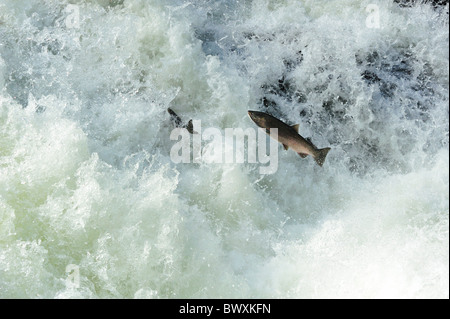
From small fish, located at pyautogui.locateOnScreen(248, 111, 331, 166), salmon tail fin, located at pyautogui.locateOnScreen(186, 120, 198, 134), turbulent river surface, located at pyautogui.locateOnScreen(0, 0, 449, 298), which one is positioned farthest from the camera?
salmon tail fin, located at pyautogui.locateOnScreen(186, 120, 198, 134)

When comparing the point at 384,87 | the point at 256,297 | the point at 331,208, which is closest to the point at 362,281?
the point at 256,297

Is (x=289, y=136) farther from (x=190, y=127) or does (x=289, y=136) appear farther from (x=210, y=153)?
(x=190, y=127)

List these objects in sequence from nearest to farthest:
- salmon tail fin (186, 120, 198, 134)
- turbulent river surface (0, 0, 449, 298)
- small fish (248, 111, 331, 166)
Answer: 1. turbulent river surface (0, 0, 449, 298)
2. small fish (248, 111, 331, 166)
3. salmon tail fin (186, 120, 198, 134)

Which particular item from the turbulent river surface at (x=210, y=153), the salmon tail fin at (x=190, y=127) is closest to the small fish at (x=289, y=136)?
the turbulent river surface at (x=210, y=153)

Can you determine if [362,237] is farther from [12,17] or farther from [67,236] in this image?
[12,17]

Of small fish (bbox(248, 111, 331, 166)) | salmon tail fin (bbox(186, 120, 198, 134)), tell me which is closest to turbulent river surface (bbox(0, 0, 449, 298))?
salmon tail fin (bbox(186, 120, 198, 134))

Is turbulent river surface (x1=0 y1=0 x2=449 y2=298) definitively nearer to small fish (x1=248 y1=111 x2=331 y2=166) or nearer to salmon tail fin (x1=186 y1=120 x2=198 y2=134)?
salmon tail fin (x1=186 y1=120 x2=198 y2=134)

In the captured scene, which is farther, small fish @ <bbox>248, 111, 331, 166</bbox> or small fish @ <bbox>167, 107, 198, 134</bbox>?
small fish @ <bbox>167, 107, 198, 134</bbox>

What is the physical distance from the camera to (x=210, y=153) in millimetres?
3422

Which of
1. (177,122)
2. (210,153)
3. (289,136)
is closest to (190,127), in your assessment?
(177,122)

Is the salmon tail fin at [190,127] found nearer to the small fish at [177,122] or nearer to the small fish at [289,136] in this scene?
the small fish at [177,122]

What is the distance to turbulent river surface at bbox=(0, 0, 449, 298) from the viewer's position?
269 centimetres

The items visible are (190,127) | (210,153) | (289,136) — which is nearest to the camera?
(289,136)

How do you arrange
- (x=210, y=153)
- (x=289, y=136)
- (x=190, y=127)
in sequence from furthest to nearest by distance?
1. (x=190, y=127)
2. (x=210, y=153)
3. (x=289, y=136)
